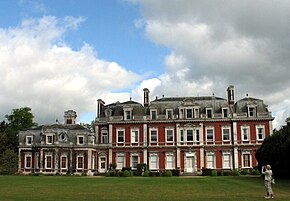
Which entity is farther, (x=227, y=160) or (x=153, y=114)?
(x=153, y=114)

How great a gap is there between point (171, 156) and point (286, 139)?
25112 mm

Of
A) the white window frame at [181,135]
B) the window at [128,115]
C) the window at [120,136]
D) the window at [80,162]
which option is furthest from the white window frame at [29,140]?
the white window frame at [181,135]

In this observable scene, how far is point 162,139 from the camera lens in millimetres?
56531

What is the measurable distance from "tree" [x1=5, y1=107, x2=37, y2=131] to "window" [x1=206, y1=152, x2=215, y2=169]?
37236mm

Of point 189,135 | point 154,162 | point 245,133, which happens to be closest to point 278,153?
point 245,133

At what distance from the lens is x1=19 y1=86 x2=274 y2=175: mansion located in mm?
54875

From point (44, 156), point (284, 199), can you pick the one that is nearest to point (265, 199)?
point (284, 199)

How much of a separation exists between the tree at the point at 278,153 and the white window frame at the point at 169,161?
1995 cm

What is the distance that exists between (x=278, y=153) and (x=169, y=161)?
958 inches

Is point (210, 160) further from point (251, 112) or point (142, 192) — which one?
point (142, 192)

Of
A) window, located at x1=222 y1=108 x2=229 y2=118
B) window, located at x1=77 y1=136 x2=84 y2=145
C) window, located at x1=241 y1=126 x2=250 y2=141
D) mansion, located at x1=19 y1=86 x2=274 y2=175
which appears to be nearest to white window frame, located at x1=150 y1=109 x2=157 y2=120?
mansion, located at x1=19 y1=86 x2=274 y2=175

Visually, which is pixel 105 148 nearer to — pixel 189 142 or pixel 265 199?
pixel 189 142

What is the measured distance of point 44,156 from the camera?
2158 inches

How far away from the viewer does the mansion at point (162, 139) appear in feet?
180
